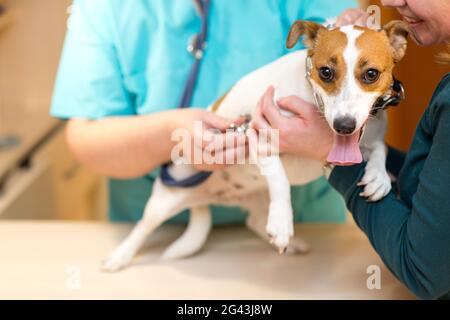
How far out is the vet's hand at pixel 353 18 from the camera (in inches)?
38.9

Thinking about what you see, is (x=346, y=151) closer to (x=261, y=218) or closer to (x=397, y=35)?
(x=397, y=35)

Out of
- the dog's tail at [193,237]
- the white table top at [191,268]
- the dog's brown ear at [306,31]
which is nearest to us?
the dog's brown ear at [306,31]

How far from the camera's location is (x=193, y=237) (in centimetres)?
125

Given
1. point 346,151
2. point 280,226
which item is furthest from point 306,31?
point 280,226

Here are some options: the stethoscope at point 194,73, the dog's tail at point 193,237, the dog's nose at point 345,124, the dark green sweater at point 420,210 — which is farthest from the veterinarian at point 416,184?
the dog's tail at point 193,237

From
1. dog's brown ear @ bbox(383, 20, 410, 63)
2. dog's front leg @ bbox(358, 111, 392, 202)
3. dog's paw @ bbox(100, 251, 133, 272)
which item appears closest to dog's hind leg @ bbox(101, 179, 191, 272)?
dog's paw @ bbox(100, 251, 133, 272)

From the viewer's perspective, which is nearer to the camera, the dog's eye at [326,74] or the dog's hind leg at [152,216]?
the dog's eye at [326,74]

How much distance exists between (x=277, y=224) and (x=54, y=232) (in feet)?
1.96

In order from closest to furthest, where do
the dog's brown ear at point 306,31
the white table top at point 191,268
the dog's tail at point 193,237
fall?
the dog's brown ear at point 306,31
the white table top at point 191,268
the dog's tail at point 193,237

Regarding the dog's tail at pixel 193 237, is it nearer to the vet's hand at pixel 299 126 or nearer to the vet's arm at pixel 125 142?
the vet's arm at pixel 125 142

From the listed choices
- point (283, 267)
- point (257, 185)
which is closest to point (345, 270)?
point (283, 267)

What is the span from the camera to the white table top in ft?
3.65
